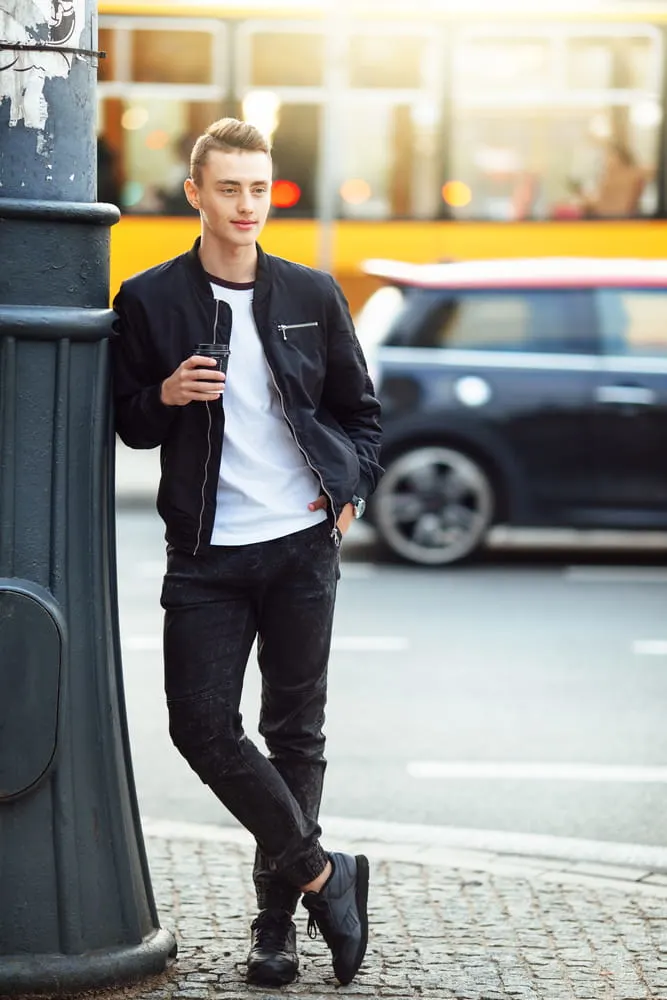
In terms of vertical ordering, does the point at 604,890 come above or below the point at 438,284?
below

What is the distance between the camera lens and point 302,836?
3.99 m

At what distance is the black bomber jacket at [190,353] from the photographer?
3783mm

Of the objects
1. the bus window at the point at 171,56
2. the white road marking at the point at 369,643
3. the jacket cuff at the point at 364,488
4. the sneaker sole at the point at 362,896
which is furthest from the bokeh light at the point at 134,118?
the sneaker sole at the point at 362,896

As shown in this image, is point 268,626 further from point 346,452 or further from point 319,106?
point 319,106

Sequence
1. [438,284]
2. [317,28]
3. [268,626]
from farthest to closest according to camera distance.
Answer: [317,28] → [438,284] → [268,626]

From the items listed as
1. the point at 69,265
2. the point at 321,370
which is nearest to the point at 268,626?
the point at 321,370

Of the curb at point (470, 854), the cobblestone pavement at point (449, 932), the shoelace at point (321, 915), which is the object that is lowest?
the curb at point (470, 854)

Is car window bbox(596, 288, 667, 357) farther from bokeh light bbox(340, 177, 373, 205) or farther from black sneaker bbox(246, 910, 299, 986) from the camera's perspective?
black sneaker bbox(246, 910, 299, 986)

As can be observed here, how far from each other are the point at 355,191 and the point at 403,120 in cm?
74

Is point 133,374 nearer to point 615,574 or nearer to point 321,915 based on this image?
point 321,915

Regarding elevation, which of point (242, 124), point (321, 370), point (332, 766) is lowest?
point (332, 766)

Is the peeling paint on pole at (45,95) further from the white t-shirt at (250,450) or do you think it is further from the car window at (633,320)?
the car window at (633,320)

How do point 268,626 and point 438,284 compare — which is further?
point 438,284

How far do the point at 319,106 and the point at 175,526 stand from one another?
43.1 ft
